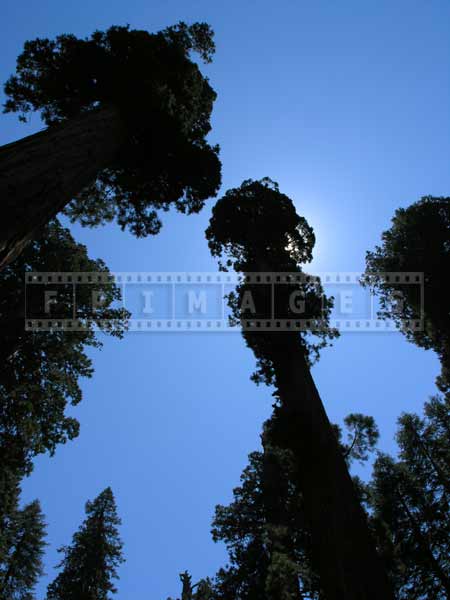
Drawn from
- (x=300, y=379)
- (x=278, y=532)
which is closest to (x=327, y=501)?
(x=300, y=379)

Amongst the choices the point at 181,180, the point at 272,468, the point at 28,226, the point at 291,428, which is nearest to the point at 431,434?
the point at 272,468

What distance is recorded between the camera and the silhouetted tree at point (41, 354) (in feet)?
40.8

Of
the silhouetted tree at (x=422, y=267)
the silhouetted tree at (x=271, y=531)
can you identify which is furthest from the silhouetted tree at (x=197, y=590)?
the silhouetted tree at (x=422, y=267)

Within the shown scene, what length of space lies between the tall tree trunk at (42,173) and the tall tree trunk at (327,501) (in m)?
6.79

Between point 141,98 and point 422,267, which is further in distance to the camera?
point 422,267

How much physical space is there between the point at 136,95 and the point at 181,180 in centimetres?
318

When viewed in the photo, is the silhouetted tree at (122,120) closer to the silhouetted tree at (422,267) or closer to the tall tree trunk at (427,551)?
the silhouetted tree at (422,267)

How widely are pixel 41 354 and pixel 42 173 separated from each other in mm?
9780

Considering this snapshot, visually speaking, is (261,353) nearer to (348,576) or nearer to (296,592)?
(348,576)

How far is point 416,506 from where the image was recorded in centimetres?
1545

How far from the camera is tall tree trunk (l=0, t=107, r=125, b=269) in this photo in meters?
Result: 4.79

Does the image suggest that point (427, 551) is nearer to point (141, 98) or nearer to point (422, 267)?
point (422, 267)

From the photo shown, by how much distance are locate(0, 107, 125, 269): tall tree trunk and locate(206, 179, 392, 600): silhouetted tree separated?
6.73 m

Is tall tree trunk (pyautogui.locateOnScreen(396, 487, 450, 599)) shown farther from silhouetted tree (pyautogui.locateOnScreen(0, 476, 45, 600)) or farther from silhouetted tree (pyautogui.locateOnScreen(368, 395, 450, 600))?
silhouetted tree (pyautogui.locateOnScreen(0, 476, 45, 600))
